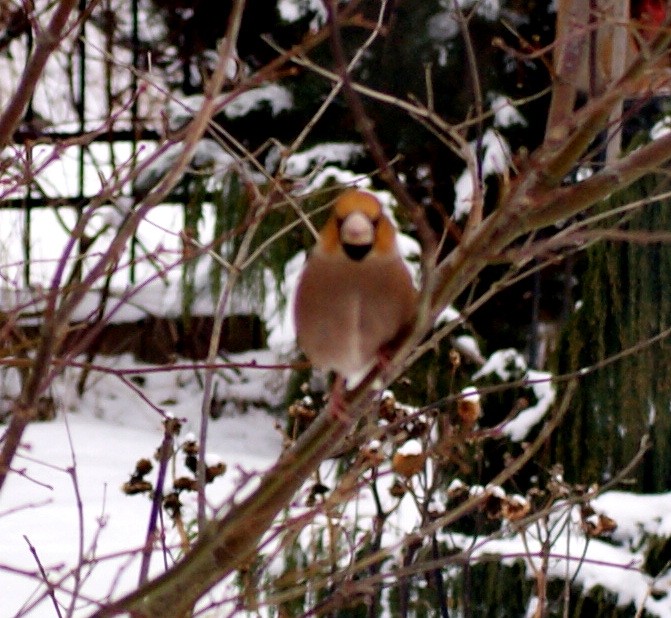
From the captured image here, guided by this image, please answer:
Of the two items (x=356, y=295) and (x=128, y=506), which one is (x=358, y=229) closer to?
(x=356, y=295)

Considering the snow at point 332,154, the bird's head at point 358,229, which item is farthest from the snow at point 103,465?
the snow at point 332,154

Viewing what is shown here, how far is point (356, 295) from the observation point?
136cm

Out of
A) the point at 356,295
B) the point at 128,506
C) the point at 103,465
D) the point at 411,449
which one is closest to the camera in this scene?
the point at 356,295

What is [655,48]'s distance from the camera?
1.23m

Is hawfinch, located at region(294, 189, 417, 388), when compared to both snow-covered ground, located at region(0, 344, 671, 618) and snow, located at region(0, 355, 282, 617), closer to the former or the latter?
snow-covered ground, located at region(0, 344, 671, 618)

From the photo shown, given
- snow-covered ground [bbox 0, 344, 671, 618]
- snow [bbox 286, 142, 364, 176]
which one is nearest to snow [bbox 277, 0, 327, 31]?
snow [bbox 286, 142, 364, 176]

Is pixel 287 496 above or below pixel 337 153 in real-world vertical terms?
below

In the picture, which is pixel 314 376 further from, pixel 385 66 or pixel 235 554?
pixel 235 554

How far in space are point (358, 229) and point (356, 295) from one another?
0.19 m

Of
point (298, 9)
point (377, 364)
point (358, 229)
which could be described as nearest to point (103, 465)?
point (298, 9)

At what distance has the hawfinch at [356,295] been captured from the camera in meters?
1.35

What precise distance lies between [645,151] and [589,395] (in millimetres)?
2041

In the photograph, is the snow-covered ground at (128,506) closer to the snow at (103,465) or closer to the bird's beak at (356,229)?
the snow at (103,465)

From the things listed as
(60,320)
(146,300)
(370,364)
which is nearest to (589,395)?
(370,364)
